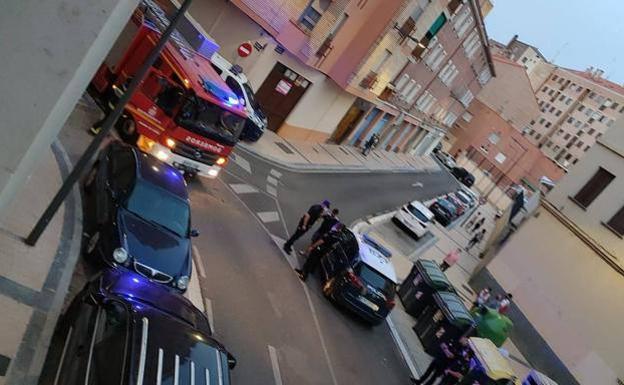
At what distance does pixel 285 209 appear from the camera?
56.7 ft

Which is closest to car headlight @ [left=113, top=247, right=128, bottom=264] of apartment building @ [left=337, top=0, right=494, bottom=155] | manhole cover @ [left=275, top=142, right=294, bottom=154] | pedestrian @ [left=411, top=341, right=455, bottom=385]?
pedestrian @ [left=411, top=341, right=455, bottom=385]

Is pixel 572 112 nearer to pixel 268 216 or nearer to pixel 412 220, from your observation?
pixel 412 220

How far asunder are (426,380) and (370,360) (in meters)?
1.71

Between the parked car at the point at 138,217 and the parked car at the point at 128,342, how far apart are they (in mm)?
1322

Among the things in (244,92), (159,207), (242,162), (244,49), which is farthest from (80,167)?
(244,49)

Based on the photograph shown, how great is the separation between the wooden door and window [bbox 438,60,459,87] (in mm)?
21677

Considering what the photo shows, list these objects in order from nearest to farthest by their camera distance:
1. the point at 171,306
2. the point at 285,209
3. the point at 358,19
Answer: the point at 171,306 < the point at 285,209 < the point at 358,19

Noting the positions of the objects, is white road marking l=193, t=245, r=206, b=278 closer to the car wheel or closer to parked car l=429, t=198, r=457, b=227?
the car wheel

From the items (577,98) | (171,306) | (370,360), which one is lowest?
(370,360)

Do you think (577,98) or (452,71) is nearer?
(452,71)

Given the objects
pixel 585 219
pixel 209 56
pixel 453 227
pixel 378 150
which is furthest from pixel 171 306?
pixel 378 150

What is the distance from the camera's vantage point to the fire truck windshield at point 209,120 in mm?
13086

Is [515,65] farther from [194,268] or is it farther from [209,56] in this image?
[194,268]

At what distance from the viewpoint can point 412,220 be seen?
24391 millimetres
